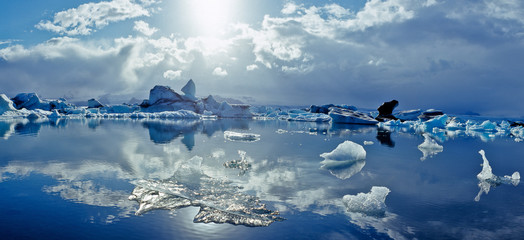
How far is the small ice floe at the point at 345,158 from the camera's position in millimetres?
8829

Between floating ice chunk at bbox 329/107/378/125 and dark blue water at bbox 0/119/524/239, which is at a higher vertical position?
floating ice chunk at bbox 329/107/378/125

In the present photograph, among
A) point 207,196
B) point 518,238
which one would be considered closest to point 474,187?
point 518,238

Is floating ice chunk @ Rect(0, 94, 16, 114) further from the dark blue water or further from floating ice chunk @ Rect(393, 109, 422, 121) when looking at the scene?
floating ice chunk @ Rect(393, 109, 422, 121)

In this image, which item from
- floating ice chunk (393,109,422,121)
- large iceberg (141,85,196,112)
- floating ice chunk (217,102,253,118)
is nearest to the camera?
floating ice chunk (393,109,422,121)

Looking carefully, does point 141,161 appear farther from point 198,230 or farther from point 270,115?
point 270,115

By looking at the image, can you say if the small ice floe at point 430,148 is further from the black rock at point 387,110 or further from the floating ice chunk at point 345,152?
the black rock at point 387,110

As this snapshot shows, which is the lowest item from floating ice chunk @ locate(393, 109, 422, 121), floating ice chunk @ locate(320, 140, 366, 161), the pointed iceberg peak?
floating ice chunk @ locate(320, 140, 366, 161)

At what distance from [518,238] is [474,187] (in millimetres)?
3103

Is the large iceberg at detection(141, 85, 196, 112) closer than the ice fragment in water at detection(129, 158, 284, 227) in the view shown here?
No

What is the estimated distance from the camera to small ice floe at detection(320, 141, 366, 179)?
8.83 m

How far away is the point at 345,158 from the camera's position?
31.6ft

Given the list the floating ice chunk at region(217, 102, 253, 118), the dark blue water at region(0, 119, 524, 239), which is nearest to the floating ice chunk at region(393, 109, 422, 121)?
the floating ice chunk at region(217, 102, 253, 118)

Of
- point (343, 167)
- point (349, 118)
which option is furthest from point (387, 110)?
point (343, 167)

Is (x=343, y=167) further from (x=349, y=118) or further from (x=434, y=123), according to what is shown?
(x=349, y=118)
